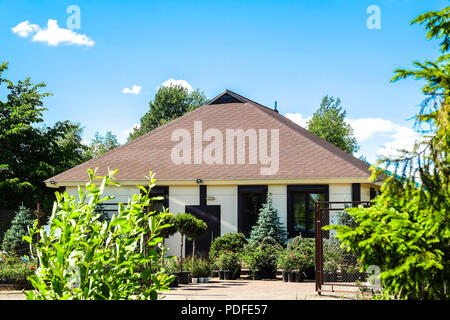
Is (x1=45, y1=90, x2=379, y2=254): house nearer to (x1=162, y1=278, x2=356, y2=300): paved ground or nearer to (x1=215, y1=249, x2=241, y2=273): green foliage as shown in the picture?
(x1=215, y1=249, x2=241, y2=273): green foliage

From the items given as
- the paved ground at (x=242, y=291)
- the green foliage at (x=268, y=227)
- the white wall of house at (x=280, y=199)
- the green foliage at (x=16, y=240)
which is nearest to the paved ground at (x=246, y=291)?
the paved ground at (x=242, y=291)

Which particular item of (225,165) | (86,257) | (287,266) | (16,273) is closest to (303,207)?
(225,165)

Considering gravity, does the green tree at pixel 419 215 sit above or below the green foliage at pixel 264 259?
above

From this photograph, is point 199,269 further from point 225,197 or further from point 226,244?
point 225,197

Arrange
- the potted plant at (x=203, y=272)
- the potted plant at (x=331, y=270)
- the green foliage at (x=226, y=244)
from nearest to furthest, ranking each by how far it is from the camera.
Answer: the potted plant at (x=331, y=270) < the potted plant at (x=203, y=272) < the green foliage at (x=226, y=244)

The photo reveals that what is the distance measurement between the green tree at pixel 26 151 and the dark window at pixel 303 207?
15581mm

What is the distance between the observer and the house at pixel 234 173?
20812 mm

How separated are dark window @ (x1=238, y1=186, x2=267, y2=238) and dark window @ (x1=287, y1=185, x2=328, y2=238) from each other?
1.13 metres

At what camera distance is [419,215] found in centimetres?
640

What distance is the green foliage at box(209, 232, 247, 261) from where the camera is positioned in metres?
18.9

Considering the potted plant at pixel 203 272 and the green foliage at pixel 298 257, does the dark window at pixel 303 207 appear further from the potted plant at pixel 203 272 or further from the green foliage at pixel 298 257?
the potted plant at pixel 203 272

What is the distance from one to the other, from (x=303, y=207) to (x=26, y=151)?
19.3 m
